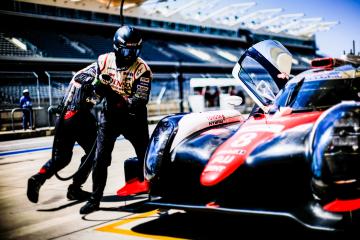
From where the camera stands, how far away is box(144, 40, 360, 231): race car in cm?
287

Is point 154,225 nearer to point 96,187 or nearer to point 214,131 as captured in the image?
point 96,187

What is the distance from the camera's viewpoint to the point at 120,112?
4.40m

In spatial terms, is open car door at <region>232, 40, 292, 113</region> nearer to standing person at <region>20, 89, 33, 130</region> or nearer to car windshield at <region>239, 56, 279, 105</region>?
car windshield at <region>239, 56, 279, 105</region>

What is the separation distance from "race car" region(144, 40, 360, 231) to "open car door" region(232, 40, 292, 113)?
252 mm

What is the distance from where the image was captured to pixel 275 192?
3053mm

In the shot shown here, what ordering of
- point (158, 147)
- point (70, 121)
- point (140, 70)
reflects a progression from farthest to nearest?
point (70, 121) < point (140, 70) < point (158, 147)

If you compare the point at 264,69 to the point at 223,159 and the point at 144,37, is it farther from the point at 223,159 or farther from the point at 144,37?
the point at 144,37

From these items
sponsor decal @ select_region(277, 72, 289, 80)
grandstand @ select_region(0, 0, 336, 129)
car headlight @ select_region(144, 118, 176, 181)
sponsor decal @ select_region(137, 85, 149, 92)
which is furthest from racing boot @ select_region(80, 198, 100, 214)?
grandstand @ select_region(0, 0, 336, 129)

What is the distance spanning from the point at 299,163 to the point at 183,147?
3.51 ft

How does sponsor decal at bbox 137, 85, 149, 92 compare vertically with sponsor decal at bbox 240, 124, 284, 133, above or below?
above

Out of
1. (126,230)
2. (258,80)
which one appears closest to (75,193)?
(126,230)

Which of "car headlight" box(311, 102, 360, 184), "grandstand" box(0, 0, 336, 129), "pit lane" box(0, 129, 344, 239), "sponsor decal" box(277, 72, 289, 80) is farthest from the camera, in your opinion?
"grandstand" box(0, 0, 336, 129)

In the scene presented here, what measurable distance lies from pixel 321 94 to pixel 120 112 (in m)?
1.96

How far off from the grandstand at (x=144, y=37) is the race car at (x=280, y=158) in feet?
61.3
